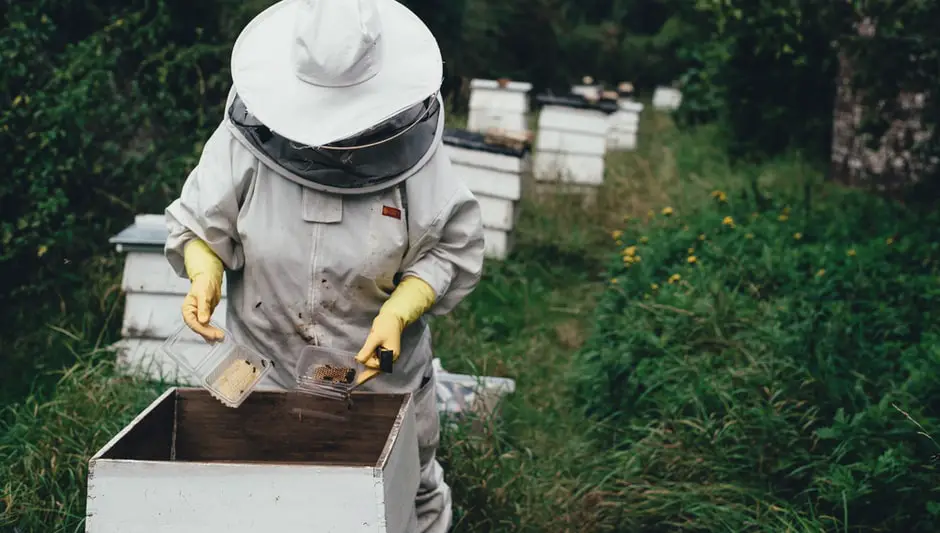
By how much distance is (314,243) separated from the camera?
2.65 meters

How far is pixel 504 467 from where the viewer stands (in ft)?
12.0

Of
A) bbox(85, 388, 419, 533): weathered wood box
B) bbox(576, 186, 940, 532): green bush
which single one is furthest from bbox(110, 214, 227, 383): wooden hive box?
bbox(85, 388, 419, 533): weathered wood box

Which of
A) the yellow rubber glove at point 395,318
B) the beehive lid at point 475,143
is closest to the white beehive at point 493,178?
the beehive lid at point 475,143

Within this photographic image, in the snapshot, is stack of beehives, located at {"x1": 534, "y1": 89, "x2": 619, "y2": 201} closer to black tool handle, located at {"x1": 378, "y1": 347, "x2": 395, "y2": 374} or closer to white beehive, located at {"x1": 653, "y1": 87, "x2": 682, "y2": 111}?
black tool handle, located at {"x1": 378, "y1": 347, "x2": 395, "y2": 374}

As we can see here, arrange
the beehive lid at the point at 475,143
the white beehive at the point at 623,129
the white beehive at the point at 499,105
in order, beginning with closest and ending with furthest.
Result: the beehive lid at the point at 475,143 → the white beehive at the point at 499,105 → the white beehive at the point at 623,129

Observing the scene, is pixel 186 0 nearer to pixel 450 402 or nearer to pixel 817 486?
pixel 450 402

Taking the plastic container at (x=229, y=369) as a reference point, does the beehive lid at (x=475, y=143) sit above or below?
below

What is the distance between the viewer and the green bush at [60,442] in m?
3.14

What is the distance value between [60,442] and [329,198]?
1518mm

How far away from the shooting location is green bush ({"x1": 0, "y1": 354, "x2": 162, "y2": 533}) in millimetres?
3137

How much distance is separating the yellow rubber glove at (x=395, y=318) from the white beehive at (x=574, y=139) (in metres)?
5.55

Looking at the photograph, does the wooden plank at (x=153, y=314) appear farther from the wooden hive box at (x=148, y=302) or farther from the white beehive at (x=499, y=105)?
the white beehive at (x=499, y=105)

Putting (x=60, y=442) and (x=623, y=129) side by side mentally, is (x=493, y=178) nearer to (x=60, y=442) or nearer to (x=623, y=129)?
Answer: (x=60, y=442)

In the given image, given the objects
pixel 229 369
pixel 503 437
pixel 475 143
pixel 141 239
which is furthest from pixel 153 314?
pixel 475 143
